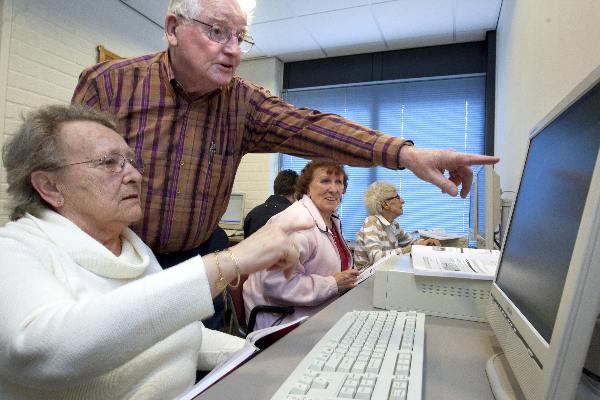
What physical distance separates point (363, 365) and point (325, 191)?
5.26ft

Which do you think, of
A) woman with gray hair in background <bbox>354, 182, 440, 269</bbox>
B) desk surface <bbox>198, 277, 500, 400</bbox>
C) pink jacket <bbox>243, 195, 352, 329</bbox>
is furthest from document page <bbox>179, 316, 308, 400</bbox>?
woman with gray hair in background <bbox>354, 182, 440, 269</bbox>

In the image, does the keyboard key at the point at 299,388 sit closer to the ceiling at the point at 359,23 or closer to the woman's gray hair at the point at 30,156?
the woman's gray hair at the point at 30,156

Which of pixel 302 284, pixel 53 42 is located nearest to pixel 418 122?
pixel 302 284

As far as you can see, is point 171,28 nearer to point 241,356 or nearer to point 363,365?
point 241,356

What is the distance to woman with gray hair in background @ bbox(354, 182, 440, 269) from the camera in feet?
9.02

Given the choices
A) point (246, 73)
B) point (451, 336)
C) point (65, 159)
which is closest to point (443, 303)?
point (451, 336)

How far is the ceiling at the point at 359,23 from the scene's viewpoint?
3.49 meters

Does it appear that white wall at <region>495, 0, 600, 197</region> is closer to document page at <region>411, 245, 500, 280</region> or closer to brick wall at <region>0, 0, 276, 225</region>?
document page at <region>411, 245, 500, 280</region>

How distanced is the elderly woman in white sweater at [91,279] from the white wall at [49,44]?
1666mm

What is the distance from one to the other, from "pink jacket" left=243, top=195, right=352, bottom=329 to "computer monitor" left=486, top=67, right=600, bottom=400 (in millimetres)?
897

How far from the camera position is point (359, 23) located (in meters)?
3.83

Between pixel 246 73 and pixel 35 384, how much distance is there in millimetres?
4645

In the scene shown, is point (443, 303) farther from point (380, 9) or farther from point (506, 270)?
point (380, 9)

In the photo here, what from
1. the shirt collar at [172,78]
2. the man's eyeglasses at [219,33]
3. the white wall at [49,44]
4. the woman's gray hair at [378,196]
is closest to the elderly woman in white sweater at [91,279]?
the shirt collar at [172,78]
